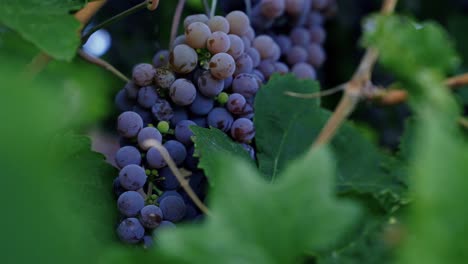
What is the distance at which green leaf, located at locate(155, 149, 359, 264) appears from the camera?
0.36m

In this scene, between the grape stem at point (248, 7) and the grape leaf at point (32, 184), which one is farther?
the grape stem at point (248, 7)

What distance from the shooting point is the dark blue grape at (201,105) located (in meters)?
0.73

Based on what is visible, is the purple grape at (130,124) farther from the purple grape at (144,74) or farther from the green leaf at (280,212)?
the green leaf at (280,212)

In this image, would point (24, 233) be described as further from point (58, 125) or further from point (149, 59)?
point (149, 59)

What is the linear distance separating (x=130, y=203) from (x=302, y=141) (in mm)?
209

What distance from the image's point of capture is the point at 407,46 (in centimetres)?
44

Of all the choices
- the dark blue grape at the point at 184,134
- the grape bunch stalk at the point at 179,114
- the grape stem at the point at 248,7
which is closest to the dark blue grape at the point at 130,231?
the grape bunch stalk at the point at 179,114

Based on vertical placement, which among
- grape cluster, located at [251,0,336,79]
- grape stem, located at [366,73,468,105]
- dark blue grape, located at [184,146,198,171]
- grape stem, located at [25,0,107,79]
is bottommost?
grape stem, located at [25,0,107,79]

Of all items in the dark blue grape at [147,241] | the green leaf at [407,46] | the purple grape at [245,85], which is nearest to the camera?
the green leaf at [407,46]

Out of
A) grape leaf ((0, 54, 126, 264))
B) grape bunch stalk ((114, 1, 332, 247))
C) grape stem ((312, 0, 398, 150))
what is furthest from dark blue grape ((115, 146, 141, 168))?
grape leaf ((0, 54, 126, 264))

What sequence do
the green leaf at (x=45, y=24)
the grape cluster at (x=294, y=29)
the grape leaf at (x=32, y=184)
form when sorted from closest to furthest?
1. the grape leaf at (x=32, y=184)
2. the green leaf at (x=45, y=24)
3. the grape cluster at (x=294, y=29)

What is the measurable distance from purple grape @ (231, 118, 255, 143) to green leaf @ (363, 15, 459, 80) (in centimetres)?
28

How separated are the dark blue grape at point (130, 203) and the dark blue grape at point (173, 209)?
2cm

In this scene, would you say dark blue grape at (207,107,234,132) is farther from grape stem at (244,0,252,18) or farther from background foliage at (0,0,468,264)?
grape stem at (244,0,252,18)
